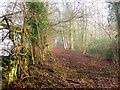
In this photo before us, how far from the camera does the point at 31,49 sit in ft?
10.8

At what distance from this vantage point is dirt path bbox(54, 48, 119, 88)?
3234mm

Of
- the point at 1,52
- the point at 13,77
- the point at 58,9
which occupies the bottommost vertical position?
the point at 13,77

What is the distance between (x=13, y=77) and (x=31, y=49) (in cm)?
40

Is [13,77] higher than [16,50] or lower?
lower

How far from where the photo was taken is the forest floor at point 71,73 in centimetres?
320

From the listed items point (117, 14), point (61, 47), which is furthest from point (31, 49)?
point (117, 14)

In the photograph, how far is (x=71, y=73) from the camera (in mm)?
3254

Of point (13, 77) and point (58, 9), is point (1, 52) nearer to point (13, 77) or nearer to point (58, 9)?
point (13, 77)

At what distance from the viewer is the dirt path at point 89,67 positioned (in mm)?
3234

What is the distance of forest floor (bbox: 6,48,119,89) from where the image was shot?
3.20 meters

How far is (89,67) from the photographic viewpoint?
3283 mm

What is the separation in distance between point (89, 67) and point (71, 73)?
23 cm

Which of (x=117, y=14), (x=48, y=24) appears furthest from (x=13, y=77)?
(x=117, y=14)

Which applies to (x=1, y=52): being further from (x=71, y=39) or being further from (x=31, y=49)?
(x=71, y=39)
